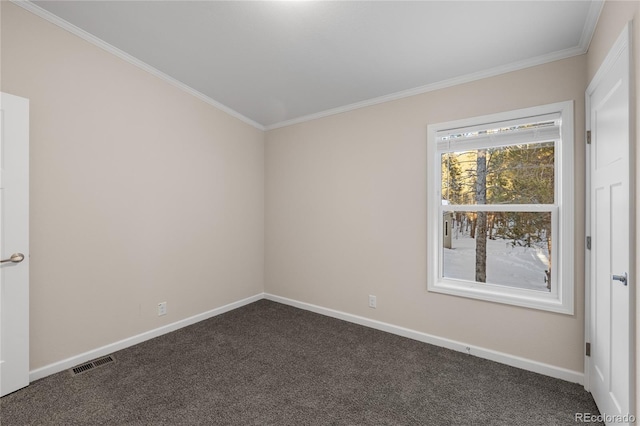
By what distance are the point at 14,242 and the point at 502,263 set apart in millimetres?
3782

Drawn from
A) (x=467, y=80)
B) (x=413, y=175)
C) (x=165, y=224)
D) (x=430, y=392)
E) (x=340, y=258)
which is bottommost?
(x=430, y=392)

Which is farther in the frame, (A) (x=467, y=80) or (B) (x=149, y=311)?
(B) (x=149, y=311)

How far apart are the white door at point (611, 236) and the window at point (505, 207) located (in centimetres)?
28

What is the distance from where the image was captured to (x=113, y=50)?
2486 millimetres

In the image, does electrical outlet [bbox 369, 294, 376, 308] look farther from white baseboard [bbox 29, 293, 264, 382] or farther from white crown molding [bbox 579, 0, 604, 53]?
white crown molding [bbox 579, 0, 604, 53]

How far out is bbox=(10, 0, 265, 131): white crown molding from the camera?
205 centimetres

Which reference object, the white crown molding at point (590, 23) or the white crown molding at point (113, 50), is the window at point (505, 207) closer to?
the white crown molding at point (590, 23)

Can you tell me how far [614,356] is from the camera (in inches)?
61.6

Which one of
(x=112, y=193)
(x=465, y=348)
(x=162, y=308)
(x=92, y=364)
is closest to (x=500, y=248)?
(x=465, y=348)

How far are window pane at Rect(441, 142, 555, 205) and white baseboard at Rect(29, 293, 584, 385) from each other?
1.32m

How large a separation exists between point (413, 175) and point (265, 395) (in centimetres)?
230

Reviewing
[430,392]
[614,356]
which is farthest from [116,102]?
[614,356]

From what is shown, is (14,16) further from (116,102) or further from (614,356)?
(614,356)

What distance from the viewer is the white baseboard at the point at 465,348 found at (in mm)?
2206
